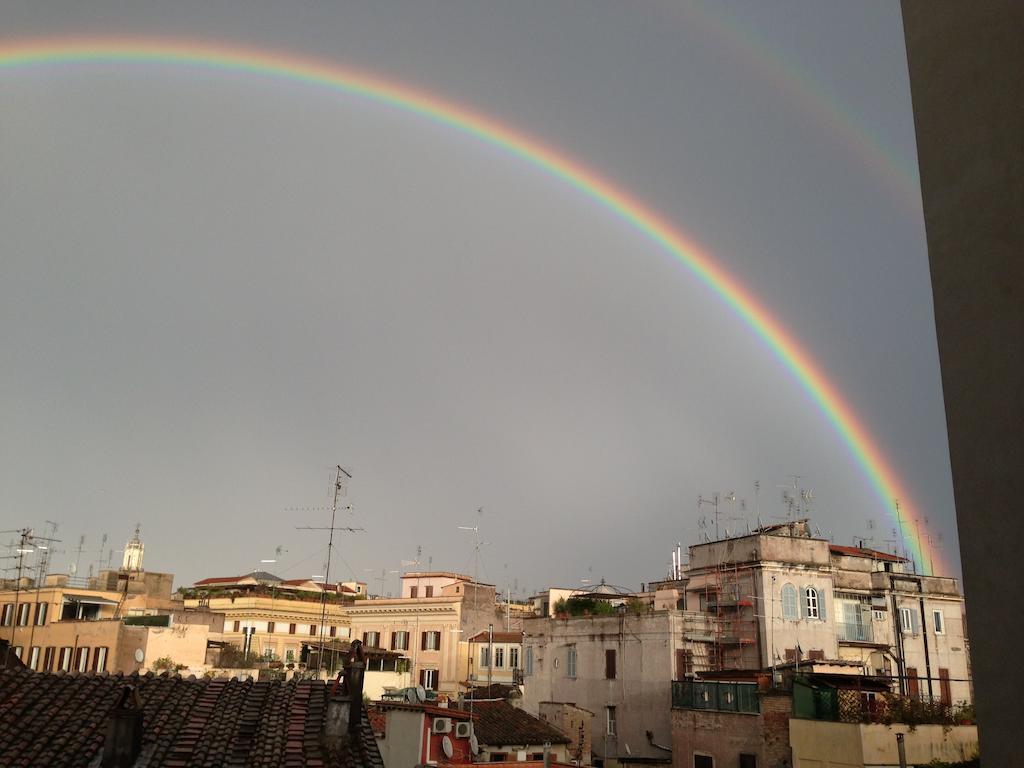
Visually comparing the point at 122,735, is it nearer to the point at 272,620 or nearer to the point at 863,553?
the point at 863,553

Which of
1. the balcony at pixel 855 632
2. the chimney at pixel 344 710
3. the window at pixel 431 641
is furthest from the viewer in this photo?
the window at pixel 431 641

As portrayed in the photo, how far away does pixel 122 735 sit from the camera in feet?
45.8

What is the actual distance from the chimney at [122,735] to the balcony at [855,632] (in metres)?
37.2

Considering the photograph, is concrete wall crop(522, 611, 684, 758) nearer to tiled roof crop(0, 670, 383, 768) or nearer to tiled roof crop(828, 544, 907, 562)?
tiled roof crop(828, 544, 907, 562)

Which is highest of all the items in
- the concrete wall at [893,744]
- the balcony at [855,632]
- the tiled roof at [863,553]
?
the tiled roof at [863,553]

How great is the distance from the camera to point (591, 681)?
4444 centimetres

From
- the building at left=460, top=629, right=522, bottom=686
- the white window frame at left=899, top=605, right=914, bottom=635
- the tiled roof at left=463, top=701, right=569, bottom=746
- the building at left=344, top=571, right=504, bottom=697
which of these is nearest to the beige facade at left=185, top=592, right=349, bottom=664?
the building at left=344, top=571, right=504, bottom=697

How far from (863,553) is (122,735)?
139 feet

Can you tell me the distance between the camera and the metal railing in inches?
1192

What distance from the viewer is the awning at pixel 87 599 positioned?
53250 millimetres

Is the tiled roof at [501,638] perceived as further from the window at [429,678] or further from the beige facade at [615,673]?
the beige facade at [615,673]

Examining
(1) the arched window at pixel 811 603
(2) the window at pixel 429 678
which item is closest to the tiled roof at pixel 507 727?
(1) the arched window at pixel 811 603

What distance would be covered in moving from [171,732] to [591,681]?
104 feet

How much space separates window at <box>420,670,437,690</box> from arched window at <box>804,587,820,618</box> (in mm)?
23796
